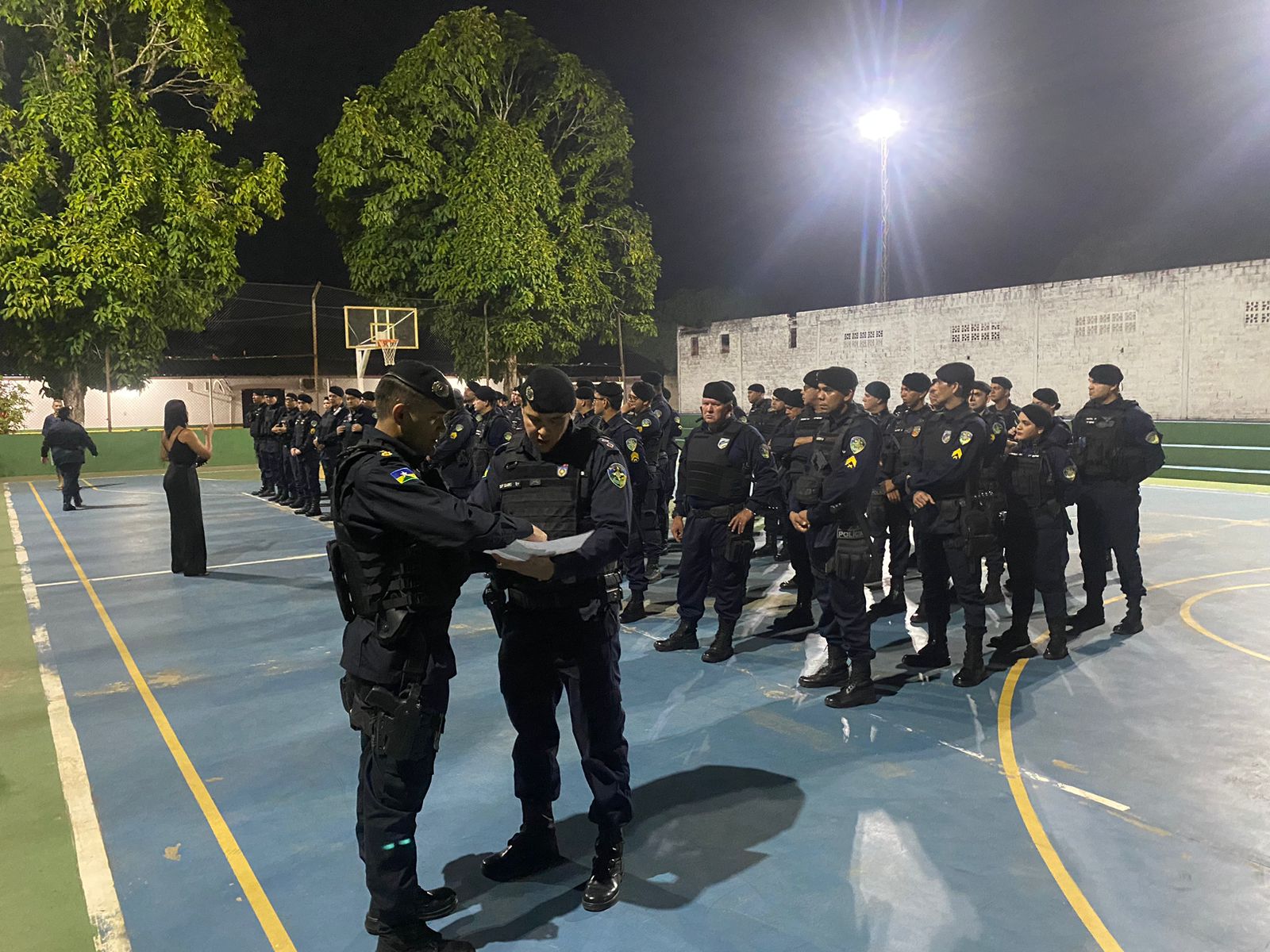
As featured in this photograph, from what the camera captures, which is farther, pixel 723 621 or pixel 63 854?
pixel 723 621

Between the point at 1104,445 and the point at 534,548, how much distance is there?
5648mm

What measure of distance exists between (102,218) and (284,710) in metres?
17.6

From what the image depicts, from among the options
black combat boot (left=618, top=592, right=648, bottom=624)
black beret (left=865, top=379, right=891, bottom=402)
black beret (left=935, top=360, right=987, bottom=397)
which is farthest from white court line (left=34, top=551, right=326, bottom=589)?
black beret (left=935, top=360, right=987, bottom=397)

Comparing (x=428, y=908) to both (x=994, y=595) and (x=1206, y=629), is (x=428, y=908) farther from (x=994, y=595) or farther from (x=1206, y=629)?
(x=1206, y=629)

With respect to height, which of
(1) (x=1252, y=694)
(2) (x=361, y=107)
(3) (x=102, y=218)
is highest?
(2) (x=361, y=107)

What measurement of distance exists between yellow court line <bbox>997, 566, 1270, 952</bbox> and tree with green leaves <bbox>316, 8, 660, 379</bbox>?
19.8m

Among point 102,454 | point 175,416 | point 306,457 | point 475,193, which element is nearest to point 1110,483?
point 175,416

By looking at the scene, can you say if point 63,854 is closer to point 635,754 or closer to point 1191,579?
point 635,754

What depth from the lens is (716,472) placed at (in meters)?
6.16

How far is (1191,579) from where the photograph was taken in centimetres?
846

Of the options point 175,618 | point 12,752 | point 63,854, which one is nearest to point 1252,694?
point 63,854

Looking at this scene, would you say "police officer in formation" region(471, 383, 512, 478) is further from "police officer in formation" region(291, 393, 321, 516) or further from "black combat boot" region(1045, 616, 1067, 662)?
"black combat boot" region(1045, 616, 1067, 662)

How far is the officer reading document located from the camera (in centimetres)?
274

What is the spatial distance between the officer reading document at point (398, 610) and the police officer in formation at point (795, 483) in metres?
4.09
